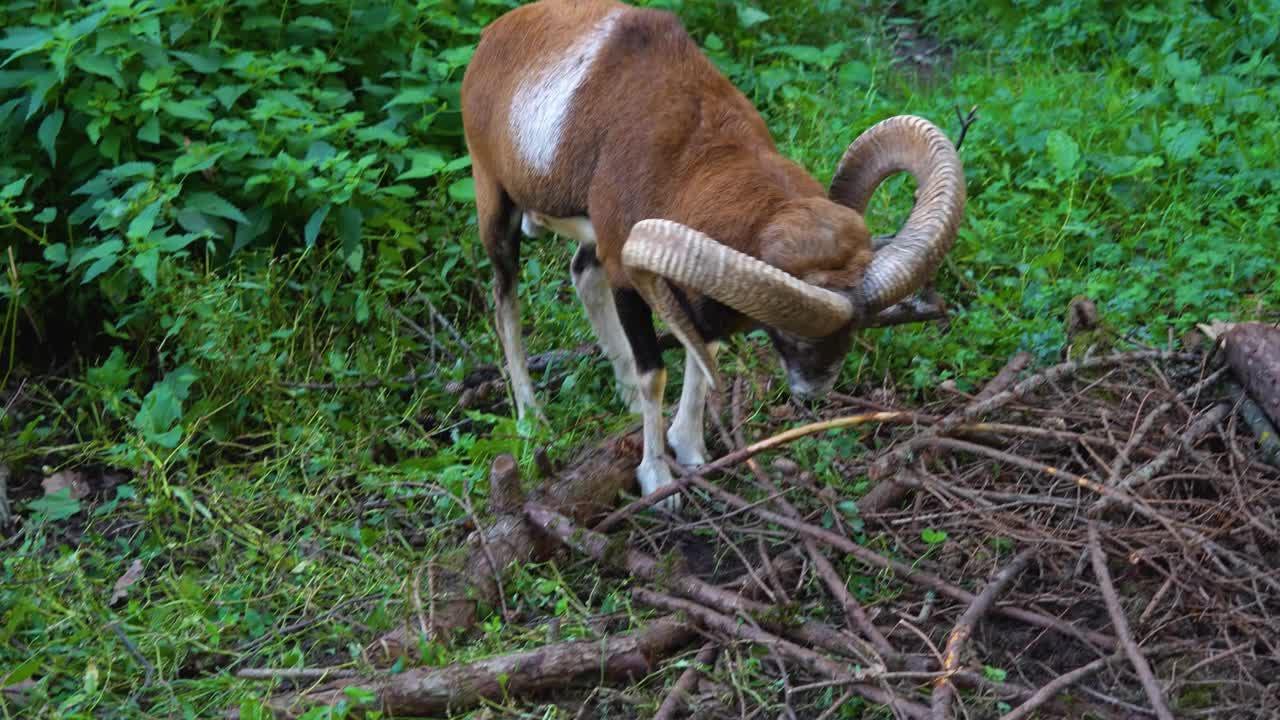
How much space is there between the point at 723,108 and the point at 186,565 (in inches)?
Result: 104

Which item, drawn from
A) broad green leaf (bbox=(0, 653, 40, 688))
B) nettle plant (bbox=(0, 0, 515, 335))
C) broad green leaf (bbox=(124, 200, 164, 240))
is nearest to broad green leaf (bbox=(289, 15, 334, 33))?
nettle plant (bbox=(0, 0, 515, 335))

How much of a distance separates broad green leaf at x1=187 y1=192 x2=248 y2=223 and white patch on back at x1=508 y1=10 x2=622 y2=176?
1.56 m

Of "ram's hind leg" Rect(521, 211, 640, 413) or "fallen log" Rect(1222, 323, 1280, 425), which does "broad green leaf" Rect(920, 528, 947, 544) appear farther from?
"ram's hind leg" Rect(521, 211, 640, 413)

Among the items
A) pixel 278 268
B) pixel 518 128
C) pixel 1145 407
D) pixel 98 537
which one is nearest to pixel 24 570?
pixel 98 537

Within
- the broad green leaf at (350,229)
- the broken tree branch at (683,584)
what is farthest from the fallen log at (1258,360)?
the broad green leaf at (350,229)

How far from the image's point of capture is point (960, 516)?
4949 mm

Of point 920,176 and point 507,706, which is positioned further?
point 920,176

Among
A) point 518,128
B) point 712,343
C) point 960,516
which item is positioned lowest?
point 960,516

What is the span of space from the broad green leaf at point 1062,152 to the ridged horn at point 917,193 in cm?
178

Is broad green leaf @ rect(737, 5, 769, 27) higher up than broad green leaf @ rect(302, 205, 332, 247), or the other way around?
broad green leaf @ rect(737, 5, 769, 27)

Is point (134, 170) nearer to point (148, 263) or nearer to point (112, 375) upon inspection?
point (148, 263)

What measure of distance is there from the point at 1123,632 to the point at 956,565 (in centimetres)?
79

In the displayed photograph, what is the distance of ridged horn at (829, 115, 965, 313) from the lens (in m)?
4.54

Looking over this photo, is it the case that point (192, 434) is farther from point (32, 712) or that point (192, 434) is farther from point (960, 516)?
point (960, 516)
